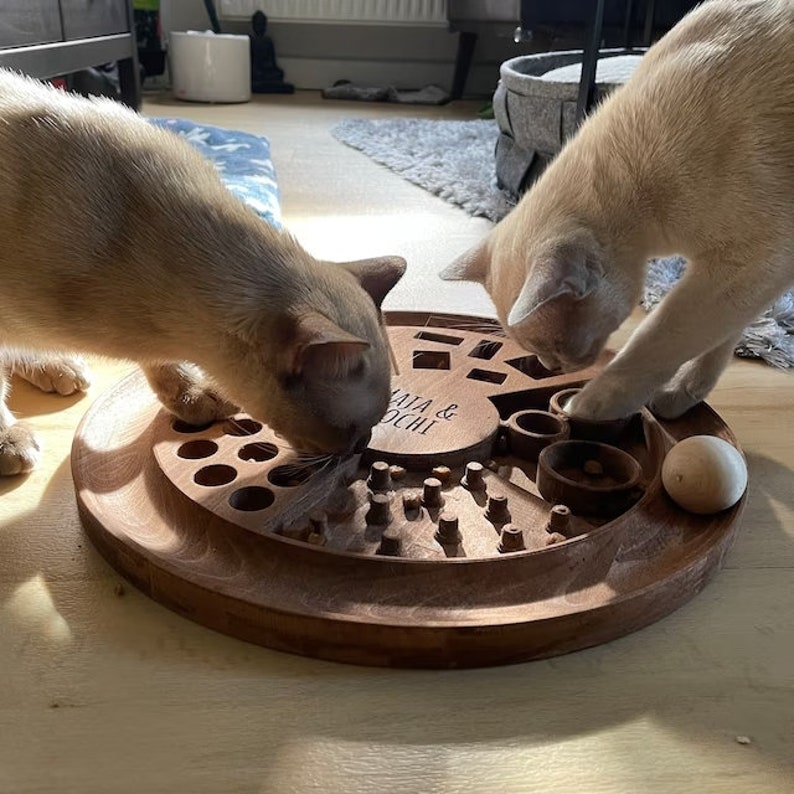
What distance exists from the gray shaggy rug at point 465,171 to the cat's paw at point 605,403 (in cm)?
54

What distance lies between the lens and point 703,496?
1.03 m

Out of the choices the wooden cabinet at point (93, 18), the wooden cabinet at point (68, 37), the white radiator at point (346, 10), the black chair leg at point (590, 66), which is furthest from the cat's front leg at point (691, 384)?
the white radiator at point (346, 10)

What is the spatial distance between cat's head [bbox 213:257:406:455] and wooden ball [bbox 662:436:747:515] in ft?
1.20

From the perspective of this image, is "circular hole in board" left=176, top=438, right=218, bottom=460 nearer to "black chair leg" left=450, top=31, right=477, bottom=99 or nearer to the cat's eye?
the cat's eye

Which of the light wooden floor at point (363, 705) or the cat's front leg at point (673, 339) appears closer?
the light wooden floor at point (363, 705)

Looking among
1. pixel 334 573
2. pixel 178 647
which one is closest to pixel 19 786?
pixel 178 647

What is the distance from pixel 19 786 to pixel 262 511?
376mm

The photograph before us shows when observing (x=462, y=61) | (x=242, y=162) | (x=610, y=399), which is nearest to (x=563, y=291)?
(x=610, y=399)

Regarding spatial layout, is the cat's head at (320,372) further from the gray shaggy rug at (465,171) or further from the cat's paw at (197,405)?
the gray shaggy rug at (465,171)

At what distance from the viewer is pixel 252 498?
1.08 m

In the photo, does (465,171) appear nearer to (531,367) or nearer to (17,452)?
(531,367)

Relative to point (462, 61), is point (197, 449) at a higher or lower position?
higher

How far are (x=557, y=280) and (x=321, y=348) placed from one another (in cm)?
36

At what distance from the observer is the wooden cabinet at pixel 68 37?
84.5 inches
